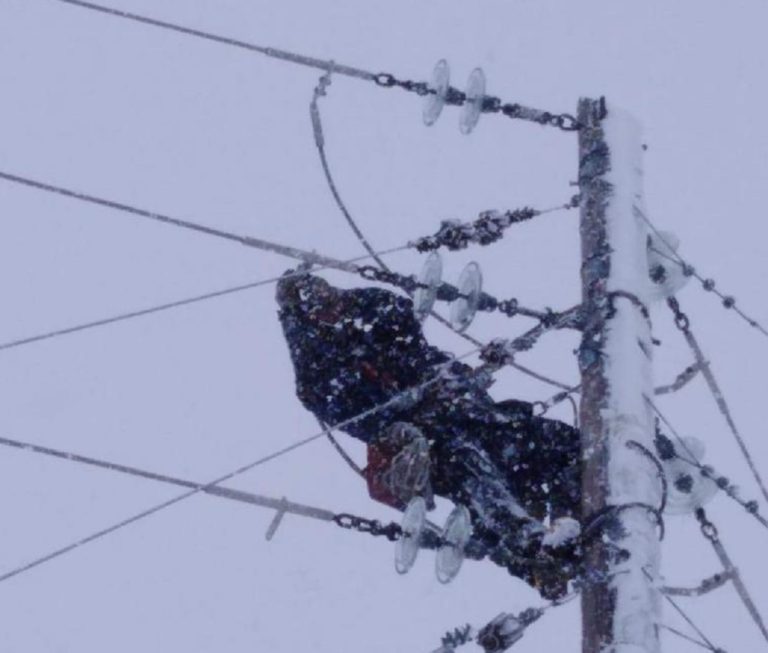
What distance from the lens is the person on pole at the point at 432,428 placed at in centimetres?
655

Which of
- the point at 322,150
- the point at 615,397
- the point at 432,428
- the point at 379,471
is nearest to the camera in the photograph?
the point at 615,397

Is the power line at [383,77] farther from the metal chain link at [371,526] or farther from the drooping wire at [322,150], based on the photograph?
the metal chain link at [371,526]

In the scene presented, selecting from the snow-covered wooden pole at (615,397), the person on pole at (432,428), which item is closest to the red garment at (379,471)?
the person on pole at (432,428)

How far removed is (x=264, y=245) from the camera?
Result: 7945 millimetres

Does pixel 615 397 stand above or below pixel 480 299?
below

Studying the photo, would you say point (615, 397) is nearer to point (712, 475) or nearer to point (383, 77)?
point (712, 475)

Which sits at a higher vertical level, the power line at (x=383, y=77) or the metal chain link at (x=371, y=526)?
the power line at (x=383, y=77)

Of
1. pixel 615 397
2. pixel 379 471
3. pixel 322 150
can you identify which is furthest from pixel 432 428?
pixel 322 150

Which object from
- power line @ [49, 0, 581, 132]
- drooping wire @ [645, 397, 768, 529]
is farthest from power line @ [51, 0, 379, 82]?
drooping wire @ [645, 397, 768, 529]

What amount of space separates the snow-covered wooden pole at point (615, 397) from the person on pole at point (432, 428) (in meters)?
0.24

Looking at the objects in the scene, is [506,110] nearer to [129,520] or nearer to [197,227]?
[197,227]

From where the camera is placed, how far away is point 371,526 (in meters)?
6.11

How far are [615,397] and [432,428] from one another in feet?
5.42

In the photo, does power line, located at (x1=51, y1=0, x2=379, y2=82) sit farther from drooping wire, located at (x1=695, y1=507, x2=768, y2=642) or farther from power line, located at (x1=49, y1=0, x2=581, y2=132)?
drooping wire, located at (x1=695, y1=507, x2=768, y2=642)
